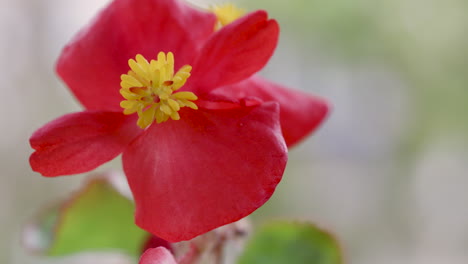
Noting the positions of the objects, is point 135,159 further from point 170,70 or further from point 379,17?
point 379,17

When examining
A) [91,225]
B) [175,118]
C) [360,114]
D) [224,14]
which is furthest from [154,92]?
[360,114]

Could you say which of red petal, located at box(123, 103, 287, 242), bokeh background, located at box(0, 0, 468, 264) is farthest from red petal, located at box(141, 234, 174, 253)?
bokeh background, located at box(0, 0, 468, 264)

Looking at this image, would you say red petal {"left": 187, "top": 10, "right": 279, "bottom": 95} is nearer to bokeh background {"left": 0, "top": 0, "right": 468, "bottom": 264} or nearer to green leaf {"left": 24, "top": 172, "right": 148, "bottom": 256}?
green leaf {"left": 24, "top": 172, "right": 148, "bottom": 256}

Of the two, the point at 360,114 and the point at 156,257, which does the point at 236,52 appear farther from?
the point at 360,114

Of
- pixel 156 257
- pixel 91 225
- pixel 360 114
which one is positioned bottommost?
pixel 360 114

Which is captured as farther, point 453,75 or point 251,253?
point 453,75

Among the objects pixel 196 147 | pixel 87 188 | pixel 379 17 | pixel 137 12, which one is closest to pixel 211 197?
pixel 196 147

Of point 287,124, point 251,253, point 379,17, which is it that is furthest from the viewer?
point 379,17

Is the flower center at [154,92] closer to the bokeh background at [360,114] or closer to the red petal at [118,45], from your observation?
the red petal at [118,45]
